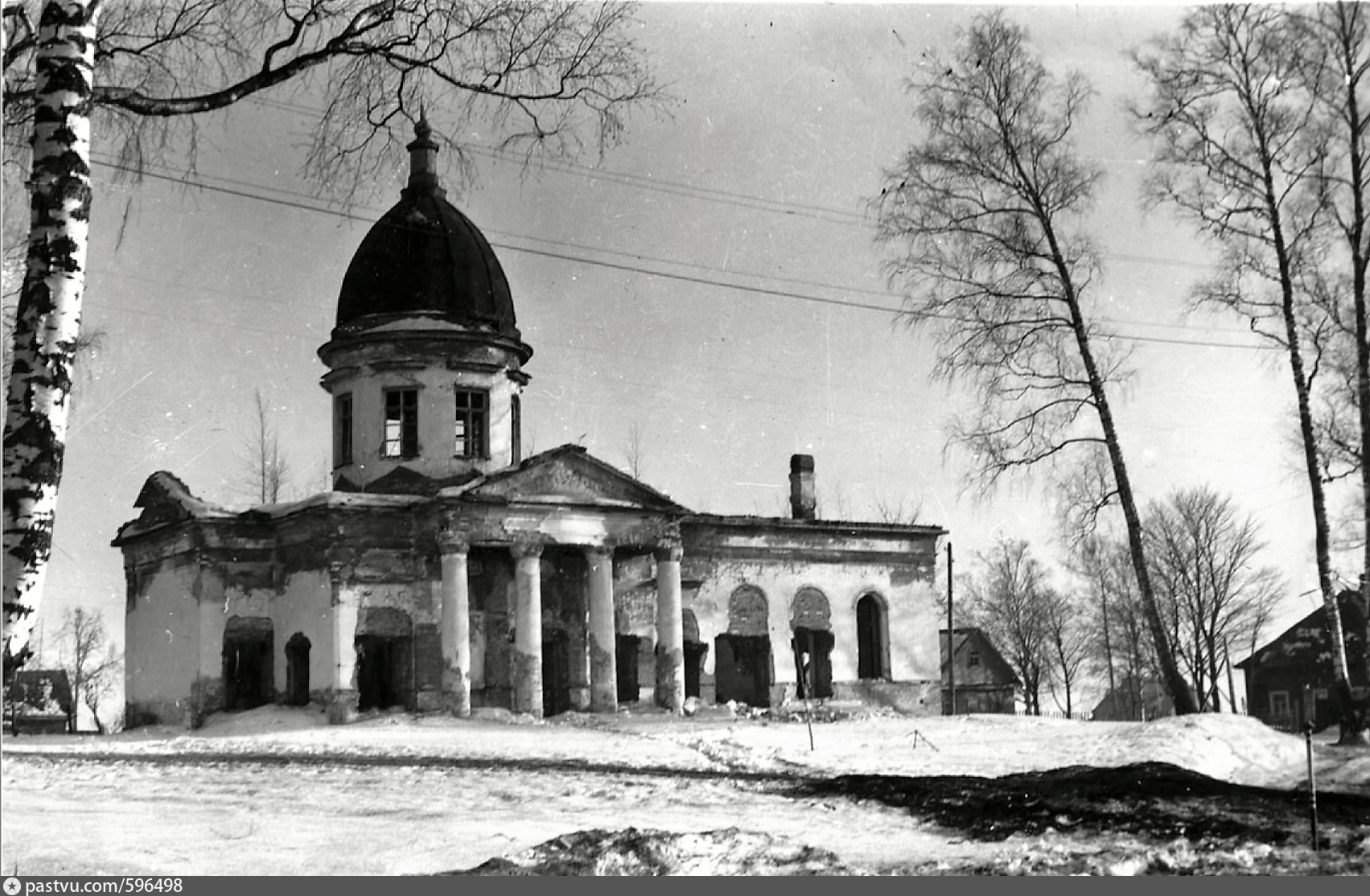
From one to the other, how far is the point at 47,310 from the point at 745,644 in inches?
396

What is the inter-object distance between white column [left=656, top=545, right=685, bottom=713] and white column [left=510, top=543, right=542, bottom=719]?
1247 millimetres

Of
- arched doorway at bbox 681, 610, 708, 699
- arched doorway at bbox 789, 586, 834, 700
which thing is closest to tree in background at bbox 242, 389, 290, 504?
arched doorway at bbox 681, 610, 708, 699

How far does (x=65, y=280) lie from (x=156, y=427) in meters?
1.38

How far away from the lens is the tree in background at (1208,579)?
1044 centimetres

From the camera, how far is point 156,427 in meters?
9.01

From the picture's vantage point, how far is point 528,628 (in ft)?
44.4

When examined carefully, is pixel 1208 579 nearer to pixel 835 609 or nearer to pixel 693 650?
pixel 693 650

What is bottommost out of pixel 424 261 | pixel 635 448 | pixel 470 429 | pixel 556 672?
pixel 556 672

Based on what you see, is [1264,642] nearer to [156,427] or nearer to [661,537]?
[661,537]

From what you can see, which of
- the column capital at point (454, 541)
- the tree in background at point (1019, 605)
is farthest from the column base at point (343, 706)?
the tree in background at point (1019, 605)

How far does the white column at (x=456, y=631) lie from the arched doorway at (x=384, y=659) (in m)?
0.35

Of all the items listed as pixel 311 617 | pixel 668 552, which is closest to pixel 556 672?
pixel 668 552

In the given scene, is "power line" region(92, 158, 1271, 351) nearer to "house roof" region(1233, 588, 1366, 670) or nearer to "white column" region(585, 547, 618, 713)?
"house roof" region(1233, 588, 1366, 670)
